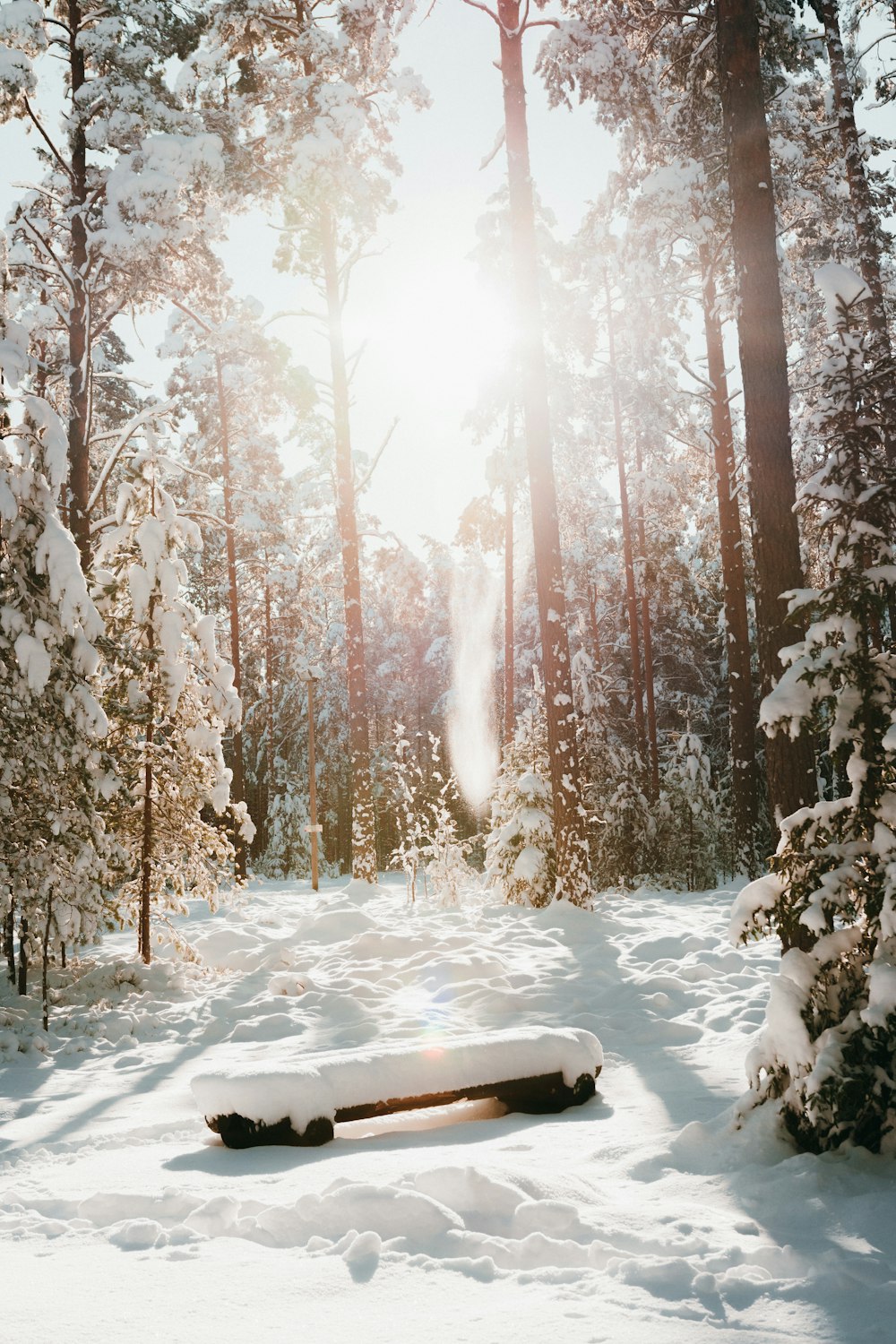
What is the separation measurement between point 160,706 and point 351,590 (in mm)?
5926

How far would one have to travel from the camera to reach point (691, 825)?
14.5m

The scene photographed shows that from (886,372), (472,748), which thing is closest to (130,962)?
(886,372)

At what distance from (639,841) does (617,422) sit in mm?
11185

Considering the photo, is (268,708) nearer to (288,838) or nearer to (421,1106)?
(288,838)

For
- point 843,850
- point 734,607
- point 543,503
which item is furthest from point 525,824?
point 843,850

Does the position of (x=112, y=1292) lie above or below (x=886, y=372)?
below

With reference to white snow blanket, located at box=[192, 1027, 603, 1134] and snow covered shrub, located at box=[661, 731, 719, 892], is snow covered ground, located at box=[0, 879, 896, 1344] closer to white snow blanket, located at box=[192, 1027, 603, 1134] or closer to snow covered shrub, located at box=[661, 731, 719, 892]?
white snow blanket, located at box=[192, 1027, 603, 1134]

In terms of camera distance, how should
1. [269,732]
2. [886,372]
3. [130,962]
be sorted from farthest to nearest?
1. [269,732]
2. [130,962]
3. [886,372]

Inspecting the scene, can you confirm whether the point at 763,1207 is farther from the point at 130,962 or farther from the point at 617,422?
the point at 617,422

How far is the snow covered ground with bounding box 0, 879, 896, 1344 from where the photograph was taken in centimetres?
261

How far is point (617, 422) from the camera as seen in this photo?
2198 cm

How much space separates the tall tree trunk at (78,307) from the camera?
39.7 ft

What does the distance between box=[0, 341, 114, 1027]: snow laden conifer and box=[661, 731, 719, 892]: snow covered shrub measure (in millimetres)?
9743

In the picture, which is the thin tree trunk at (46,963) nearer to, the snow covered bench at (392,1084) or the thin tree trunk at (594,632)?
the snow covered bench at (392,1084)
